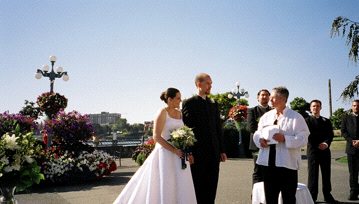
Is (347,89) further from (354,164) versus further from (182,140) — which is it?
(182,140)

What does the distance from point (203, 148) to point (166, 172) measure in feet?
2.14

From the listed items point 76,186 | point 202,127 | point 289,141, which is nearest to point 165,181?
point 202,127

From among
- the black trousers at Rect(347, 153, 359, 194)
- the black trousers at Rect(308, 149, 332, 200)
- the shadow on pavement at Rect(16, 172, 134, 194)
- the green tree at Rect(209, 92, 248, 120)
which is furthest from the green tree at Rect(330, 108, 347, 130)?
the black trousers at Rect(308, 149, 332, 200)

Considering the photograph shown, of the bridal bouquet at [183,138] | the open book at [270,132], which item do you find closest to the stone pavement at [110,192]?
A: the open book at [270,132]

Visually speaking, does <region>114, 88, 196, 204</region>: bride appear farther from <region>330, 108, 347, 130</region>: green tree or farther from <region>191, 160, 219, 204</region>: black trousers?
<region>330, 108, 347, 130</region>: green tree

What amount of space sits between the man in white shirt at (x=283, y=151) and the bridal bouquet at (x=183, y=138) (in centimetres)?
100

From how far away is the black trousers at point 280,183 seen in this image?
484cm

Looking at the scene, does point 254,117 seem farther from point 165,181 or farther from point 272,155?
point 165,181

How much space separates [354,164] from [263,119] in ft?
12.0

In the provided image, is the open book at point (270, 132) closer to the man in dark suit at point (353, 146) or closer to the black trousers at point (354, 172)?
the man in dark suit at point (353, 146)

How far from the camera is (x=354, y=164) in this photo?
7770mm

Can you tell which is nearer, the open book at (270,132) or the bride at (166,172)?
the open book at (270,132)

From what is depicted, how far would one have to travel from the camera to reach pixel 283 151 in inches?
191

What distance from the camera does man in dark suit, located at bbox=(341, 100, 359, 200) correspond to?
7578 millimetres
